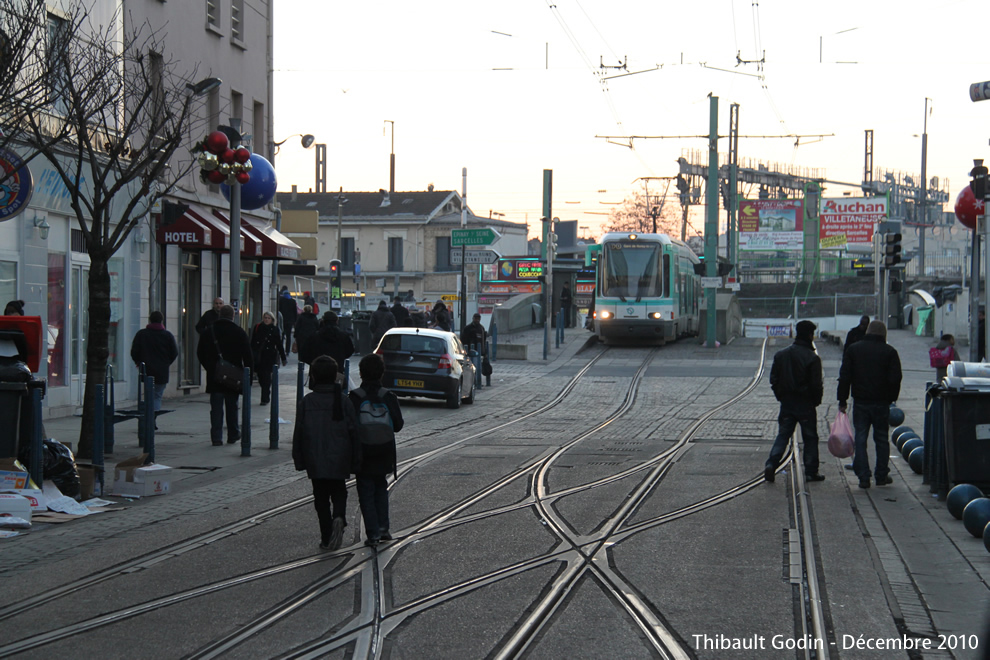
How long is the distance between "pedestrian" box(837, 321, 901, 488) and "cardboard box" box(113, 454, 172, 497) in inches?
266

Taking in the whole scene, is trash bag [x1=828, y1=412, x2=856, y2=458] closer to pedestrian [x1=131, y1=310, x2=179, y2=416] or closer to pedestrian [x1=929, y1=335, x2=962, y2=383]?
pedestrian [x1=131, y1=310, x2=179, y2=416]

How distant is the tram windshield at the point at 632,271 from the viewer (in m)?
33.1

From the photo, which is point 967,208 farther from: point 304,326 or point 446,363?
point 304,326

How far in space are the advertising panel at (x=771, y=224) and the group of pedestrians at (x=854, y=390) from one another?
7032 cm

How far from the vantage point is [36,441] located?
9.98 meters

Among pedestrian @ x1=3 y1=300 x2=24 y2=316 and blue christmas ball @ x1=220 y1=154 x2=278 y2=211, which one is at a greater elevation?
blue christmas ball @ x1=220 y1=154 x2=278 y2=211

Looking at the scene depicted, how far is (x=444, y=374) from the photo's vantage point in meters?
20.7

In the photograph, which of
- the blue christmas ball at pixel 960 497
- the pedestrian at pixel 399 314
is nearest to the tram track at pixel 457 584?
the blue christmas ball at pixel 960 497

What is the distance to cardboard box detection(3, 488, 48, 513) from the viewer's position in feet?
31.6

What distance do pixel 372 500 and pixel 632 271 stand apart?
1000 inches

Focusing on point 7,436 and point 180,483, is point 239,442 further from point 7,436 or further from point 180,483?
point 7,436

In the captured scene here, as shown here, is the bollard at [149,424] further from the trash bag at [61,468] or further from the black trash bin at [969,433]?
the black trash bin at [969,433]

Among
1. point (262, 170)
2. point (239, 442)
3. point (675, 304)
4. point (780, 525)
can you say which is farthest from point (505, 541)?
point (675, 304)

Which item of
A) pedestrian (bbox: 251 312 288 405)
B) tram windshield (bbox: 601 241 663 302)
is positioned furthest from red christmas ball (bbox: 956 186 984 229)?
tram windshield (bbox: 601 241 663 302)
